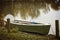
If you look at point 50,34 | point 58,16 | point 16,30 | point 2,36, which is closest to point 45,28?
point 50,34

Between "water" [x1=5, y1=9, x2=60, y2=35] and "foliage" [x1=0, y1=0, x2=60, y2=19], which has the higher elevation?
"foliage" [x1=0, y1=0, x2=60, y2=19]

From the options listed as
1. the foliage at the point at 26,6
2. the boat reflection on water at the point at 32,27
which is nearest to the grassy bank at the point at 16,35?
the boat reflection on water at the point at 32,27

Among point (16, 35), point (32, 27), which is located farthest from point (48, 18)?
point (16, 35)

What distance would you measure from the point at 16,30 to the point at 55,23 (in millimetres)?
446

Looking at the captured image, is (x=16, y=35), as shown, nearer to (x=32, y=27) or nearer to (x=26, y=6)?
(x=32, y=27)

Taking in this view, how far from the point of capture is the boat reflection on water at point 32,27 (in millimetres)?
1718

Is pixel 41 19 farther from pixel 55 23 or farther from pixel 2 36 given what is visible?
pixel 2 36

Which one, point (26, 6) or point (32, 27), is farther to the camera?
point (26, 6)

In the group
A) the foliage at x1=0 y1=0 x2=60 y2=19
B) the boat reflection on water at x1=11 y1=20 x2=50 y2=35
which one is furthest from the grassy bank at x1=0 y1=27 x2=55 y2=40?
the foliage at x1=0 y1=0 x2=60 y2=19

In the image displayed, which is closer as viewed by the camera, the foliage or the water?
the water

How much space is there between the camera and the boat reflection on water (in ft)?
5.64

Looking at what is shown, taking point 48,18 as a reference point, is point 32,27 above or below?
below

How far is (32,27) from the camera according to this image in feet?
5.75

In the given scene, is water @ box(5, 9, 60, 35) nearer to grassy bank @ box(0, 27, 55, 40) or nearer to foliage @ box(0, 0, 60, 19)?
foliage @ box(0, 0, 60, 19)
